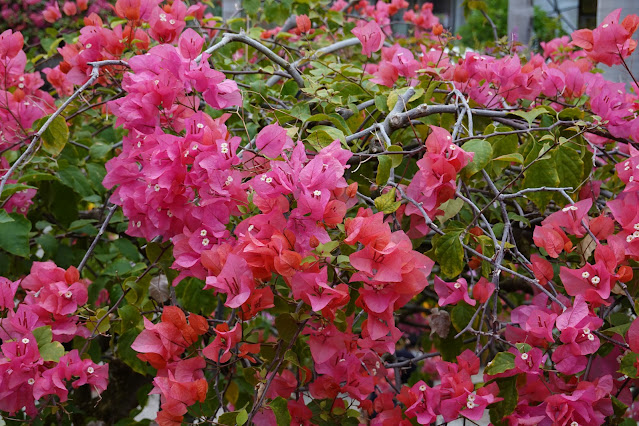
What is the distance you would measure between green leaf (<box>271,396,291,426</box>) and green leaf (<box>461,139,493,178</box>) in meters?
0.40

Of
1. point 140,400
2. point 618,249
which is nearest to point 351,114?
point 618,249

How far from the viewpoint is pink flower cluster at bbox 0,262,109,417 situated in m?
0.86

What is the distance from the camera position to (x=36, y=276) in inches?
38.0

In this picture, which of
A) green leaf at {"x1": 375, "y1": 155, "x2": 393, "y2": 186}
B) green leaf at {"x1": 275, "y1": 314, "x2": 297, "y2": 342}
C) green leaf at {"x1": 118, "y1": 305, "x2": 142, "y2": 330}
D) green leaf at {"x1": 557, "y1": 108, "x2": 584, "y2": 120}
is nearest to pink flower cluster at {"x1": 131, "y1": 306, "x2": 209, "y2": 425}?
green leaf at {"x1": 275, "y1": 314, "x2": 297, "y2": 342}

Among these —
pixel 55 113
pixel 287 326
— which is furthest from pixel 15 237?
pixel 287 326

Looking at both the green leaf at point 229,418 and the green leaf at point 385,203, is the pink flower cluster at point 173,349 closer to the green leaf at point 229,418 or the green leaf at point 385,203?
the green leaf at point 229,418

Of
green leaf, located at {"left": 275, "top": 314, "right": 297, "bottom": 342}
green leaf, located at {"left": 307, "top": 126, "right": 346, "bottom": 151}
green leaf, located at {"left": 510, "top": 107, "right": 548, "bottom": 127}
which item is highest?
green leaf, located at {"left": 307, "top": 126, "right": 346, "bottom": 151}

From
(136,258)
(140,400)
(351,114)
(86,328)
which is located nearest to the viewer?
(86,328)

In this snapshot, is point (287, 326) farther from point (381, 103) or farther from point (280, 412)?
point (381, 103)

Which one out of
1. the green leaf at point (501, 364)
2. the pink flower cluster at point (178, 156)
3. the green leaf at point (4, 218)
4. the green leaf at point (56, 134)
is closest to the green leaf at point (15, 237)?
the green leaf at point (4, 218)

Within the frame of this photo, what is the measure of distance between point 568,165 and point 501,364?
0.37 m

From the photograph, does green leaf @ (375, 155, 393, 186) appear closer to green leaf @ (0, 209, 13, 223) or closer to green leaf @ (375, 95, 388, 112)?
green leaf @ (375, 95, 388, 112)

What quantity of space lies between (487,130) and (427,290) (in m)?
0.66

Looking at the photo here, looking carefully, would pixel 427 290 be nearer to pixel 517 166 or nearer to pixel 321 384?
pixel 517 166
